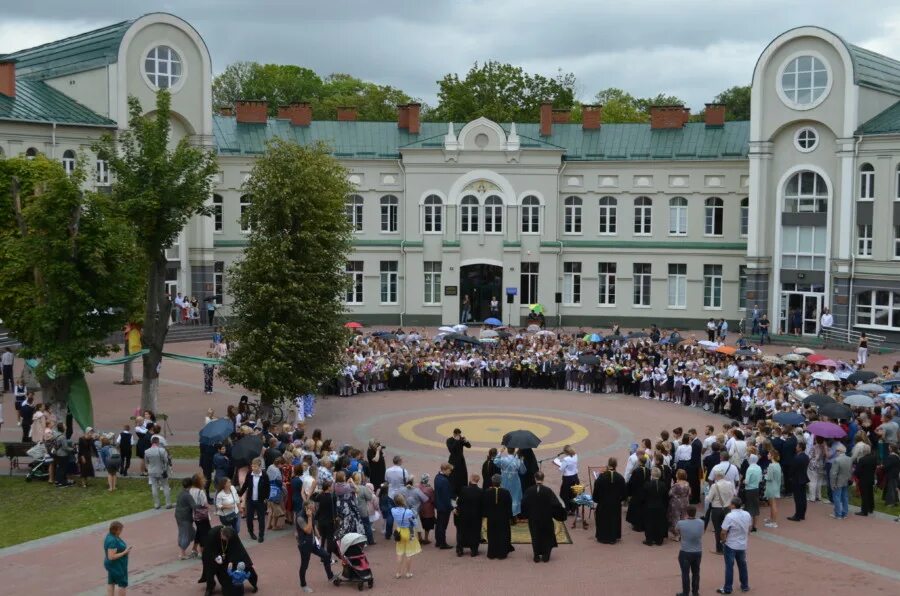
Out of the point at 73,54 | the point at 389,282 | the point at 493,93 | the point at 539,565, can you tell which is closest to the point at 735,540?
the point at 539,565

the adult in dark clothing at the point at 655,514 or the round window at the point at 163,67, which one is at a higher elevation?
the round window at the point at 163,67

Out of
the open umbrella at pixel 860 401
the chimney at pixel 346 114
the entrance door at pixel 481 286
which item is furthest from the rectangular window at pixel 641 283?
the open umbrella at pixel 860 401

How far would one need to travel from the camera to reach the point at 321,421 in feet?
109

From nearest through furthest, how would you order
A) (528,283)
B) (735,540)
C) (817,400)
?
(735,540) → (817,400) → (528,283)

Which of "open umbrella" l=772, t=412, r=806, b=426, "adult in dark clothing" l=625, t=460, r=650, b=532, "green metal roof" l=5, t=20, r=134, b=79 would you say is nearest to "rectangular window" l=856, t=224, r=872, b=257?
"open umbrella" l=772, t=412, r=806, b=426

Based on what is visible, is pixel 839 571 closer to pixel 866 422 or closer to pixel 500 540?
pixel 500 540

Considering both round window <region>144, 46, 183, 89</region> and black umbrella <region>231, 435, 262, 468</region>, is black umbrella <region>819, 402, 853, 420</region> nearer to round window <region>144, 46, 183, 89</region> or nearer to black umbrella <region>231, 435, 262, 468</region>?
black umbrella <region>231, 435, 262, 468</region>

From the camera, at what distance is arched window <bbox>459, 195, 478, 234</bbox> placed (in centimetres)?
5572

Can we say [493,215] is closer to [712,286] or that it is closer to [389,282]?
[389,282]

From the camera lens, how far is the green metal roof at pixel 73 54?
48969 mm

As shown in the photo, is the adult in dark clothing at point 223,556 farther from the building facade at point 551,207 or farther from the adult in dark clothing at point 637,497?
the building facade at point 551,207

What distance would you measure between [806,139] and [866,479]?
32108 millimetres

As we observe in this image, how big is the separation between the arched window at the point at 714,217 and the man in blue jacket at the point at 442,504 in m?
39.4

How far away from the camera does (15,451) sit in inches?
1013
